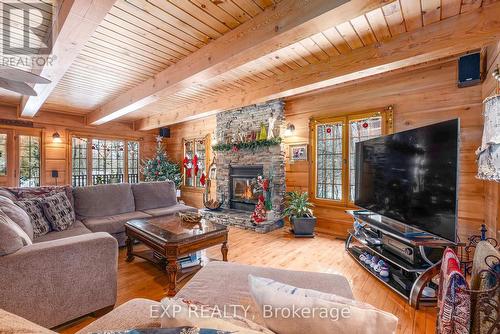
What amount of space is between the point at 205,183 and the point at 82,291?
457 centimetres

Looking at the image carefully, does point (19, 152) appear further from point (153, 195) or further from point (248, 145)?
point (248, 145)

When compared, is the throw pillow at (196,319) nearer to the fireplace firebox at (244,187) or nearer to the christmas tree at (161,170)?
the fireplace firebox at (244,187)

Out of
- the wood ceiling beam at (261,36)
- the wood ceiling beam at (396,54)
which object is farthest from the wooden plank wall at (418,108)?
the wood ceiling beam at (261,36)

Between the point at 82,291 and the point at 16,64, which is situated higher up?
the point at 16,64

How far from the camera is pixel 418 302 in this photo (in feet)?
6.64

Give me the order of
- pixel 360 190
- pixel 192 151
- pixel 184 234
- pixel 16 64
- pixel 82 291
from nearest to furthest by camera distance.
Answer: pixel 82 291 → pixel 184 234 → pixel 16 64 → pixel 360 190 → pixel 192 151

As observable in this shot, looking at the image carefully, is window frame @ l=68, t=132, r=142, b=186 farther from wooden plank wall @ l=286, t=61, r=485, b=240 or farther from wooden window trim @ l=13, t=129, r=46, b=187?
wooden plank wall @ l=286, t=61, r=485, b=240

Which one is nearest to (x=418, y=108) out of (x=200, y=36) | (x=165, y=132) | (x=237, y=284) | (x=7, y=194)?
(x=200, y=36)

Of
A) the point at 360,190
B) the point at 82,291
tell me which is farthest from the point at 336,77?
the point at 82,291

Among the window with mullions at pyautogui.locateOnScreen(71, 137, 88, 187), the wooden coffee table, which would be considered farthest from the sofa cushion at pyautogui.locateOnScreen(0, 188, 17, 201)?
the window with mullions at pyautogui.locateOnScreen(71, 137, 88, 187)

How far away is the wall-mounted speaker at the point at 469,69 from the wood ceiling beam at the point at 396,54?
0.43 meters

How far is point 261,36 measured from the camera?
2.09m

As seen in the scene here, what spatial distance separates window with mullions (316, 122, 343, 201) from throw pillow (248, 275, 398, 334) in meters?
3.59

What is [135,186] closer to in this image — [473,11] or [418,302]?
[418,302]
